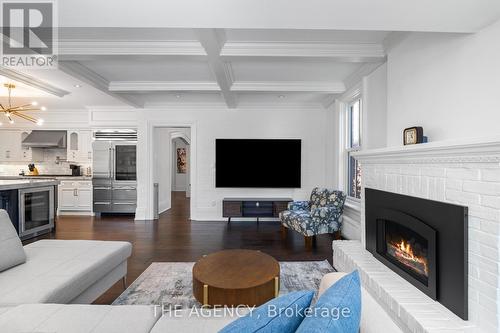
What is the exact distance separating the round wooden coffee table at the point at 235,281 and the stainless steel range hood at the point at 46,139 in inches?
229

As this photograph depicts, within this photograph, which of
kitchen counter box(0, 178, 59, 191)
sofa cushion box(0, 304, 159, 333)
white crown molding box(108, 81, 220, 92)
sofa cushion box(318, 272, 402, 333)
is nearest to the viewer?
sofa cushion box(318, 272, 402, 333)

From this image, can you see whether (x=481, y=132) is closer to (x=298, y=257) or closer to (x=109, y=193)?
(x=298, y=257)

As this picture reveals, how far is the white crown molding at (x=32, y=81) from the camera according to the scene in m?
3.40

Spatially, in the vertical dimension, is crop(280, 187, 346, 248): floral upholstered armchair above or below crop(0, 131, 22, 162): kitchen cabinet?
below

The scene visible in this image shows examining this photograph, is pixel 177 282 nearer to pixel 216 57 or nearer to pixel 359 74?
pixel 216 57

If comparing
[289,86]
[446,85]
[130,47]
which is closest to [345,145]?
[289,86]

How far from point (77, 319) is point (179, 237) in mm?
3038

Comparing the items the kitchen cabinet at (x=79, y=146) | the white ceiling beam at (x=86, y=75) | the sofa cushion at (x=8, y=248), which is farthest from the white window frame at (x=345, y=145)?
the kitchen cabinet at (x=79, y=146)

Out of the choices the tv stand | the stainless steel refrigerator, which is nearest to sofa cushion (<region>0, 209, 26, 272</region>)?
the tv stand

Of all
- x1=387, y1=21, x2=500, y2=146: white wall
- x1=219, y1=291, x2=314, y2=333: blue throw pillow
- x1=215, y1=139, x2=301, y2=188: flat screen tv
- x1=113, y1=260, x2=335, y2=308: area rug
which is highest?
x1=387, y1=21, x2=500, y2=146: white wall

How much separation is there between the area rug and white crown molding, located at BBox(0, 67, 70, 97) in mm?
3183

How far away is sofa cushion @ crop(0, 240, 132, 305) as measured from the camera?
1.49m

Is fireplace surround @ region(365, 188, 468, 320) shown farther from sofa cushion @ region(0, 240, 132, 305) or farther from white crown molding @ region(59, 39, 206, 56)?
white crown molding @ region(59, 39, 206, 56)

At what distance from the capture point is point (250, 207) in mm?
5180
